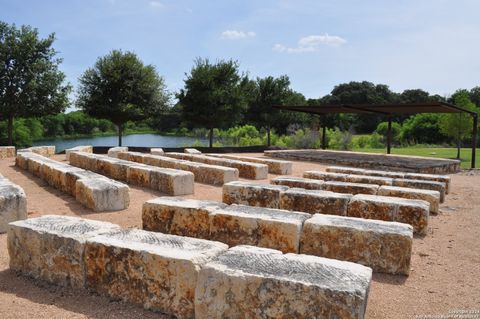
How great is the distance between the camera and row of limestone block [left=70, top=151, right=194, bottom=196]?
29.3 feet

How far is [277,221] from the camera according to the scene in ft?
14.9

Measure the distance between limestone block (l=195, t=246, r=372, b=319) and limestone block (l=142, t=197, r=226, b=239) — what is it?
1893mm

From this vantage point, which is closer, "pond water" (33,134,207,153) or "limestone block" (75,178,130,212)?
"limestone block" (75,178,130,212)

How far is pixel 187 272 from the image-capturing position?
125 inches

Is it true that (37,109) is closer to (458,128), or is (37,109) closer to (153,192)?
(153,192)

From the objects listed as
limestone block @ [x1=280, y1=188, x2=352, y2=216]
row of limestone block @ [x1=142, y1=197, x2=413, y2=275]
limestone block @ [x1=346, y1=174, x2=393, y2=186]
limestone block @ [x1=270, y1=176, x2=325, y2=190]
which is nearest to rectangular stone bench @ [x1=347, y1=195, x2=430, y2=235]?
limestone block @ [x1=280, y1=188, x2=352, y2=216]

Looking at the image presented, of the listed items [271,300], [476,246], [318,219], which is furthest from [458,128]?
[271,300]

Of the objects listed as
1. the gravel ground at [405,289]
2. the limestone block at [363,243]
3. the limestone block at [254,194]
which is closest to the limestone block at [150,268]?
the gravel ground at [405,289]

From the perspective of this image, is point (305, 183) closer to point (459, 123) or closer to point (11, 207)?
point (11, 207)

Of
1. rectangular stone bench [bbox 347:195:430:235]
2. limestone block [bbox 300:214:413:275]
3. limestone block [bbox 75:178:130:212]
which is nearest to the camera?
limestone block [bbox 300:214:413:275]

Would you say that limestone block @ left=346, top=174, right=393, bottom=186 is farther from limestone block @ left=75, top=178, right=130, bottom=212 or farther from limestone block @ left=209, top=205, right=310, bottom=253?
limestone block @ left=75, top=178, right=130, bottom=212

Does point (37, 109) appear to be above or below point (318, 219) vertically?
above

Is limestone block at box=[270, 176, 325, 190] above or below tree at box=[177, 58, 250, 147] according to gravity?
below

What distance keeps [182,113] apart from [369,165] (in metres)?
12.7
